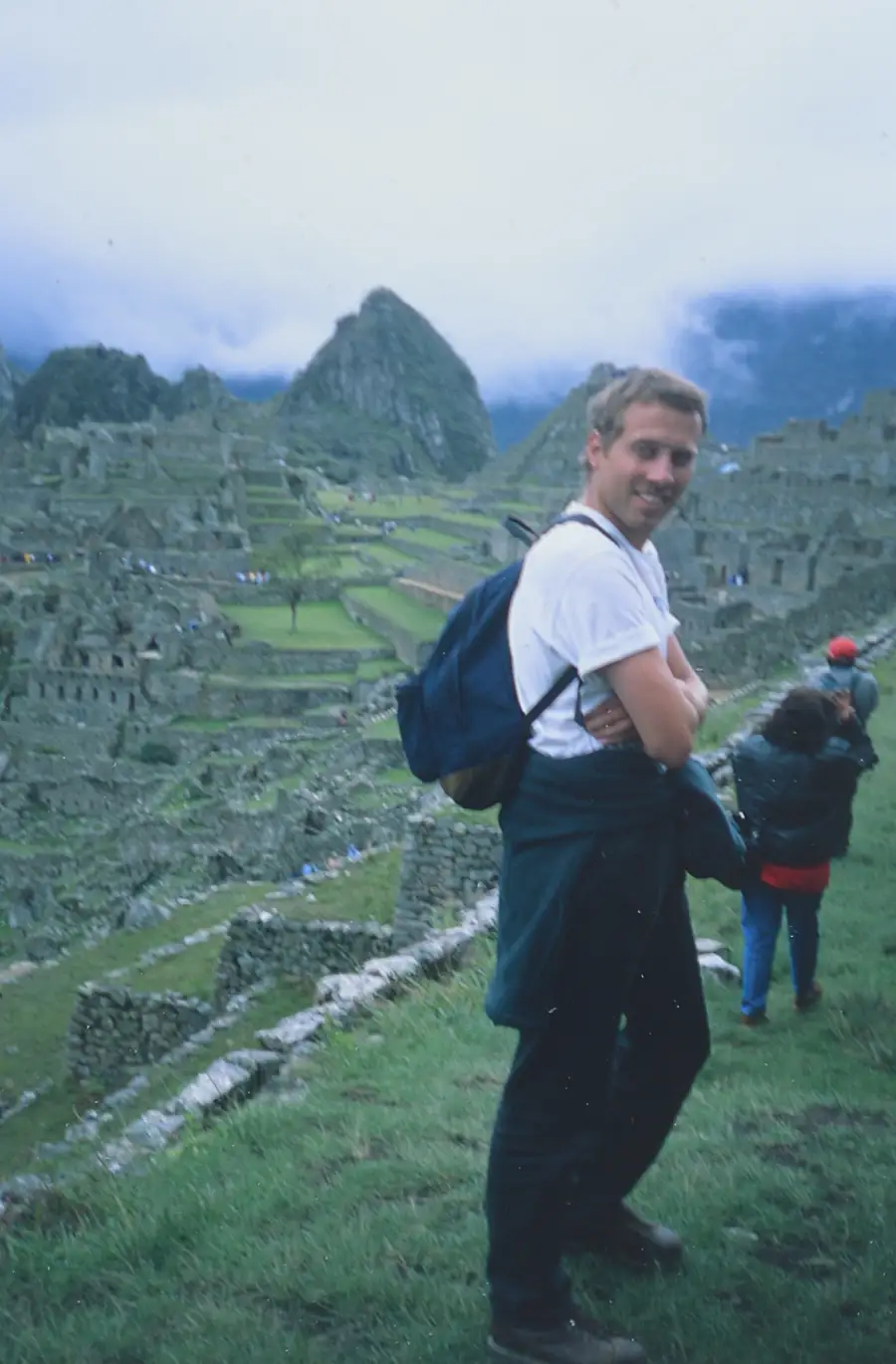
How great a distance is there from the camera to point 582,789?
2490 mm

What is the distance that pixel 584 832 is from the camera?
249 centimetres

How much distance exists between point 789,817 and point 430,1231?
2.18 meters

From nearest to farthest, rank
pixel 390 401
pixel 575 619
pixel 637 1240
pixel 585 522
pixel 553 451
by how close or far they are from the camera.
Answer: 1. pixel 575 619
2. pixel 585 522
3. pixel 637 1240
4. pixel 553 451
5. pixel 390 401

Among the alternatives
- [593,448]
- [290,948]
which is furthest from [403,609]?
[593,448]

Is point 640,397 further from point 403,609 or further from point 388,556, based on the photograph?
point 388,556

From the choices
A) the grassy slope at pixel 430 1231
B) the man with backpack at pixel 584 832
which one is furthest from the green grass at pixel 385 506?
the man with backpack at pixel 584 832

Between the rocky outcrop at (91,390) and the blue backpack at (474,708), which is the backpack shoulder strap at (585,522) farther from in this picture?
the rocky outcrop at (91,390)

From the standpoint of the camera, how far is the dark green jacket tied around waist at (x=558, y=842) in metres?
2.49

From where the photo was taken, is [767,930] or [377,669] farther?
[377,669]

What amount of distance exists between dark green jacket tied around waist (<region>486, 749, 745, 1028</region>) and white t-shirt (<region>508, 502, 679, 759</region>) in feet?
0.23

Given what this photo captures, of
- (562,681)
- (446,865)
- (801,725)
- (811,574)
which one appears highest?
(811,574)

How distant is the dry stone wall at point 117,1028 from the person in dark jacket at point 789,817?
523 centimetres

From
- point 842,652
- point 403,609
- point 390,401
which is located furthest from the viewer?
point 390,401

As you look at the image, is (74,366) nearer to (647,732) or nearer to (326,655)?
(326,655)
